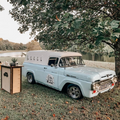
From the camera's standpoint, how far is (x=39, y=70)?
22.3 ft

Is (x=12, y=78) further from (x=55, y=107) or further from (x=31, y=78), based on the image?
(x=55, y=107)

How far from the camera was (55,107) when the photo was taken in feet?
15.4

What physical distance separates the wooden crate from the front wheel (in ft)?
8.53

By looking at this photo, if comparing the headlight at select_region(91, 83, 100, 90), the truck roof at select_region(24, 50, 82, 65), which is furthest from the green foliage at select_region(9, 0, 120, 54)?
the headlight at select_region(91, 83, 100, 90)

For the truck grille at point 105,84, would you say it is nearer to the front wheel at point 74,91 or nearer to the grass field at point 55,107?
the grass field at point 55,107

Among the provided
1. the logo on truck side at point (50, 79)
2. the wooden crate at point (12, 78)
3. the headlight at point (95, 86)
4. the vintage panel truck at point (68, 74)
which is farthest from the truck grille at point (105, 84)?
the wooden crate at point (12, 78)

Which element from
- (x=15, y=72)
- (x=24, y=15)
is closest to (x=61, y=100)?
(x=15, y=72)

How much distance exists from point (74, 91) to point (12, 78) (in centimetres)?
301

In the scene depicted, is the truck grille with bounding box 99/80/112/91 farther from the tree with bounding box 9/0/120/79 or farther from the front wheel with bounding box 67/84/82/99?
the tree with bounding box 9/0/120/79

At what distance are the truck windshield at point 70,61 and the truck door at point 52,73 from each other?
1.08 feet

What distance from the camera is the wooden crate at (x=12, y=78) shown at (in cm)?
581

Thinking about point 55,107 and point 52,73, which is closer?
point 55,107

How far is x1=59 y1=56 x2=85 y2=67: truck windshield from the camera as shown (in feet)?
19.4

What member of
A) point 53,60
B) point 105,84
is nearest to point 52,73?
point 53,60
